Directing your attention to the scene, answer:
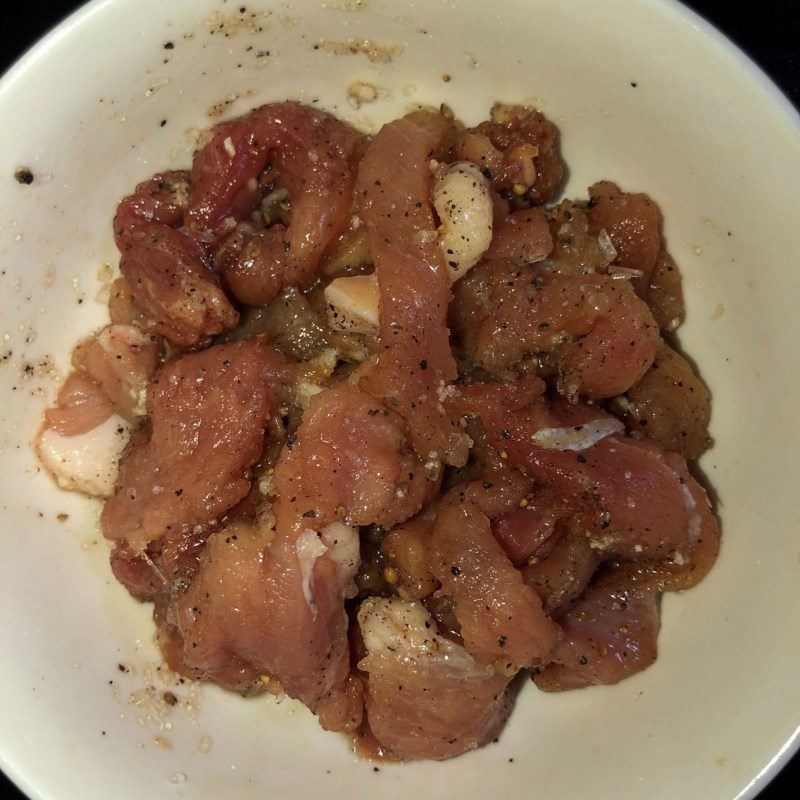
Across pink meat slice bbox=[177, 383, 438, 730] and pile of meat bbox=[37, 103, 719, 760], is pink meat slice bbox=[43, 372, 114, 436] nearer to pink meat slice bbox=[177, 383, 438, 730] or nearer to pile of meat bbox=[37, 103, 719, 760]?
pile of meat bbox=[37, 103, 719, 760]

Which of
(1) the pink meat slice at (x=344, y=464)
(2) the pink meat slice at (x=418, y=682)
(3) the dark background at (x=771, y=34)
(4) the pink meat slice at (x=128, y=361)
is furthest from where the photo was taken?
(3) the dark background at (x=771, y=34)

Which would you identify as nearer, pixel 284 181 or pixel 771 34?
pixel 284 181

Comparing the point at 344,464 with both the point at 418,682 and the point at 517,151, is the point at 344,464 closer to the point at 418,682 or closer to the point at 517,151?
the point at 418,682

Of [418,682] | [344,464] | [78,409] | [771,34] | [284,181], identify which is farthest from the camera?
[771,34]

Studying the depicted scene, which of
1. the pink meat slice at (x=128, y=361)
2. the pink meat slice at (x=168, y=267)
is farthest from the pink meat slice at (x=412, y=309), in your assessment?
the pink meat slice at (x=128, y=361)

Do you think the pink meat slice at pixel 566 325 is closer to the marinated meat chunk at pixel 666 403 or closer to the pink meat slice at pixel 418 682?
the marinated meat chunk at pixel 666 403

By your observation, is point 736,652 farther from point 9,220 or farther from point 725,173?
point 9,220


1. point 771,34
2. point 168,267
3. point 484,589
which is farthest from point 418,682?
point 771,34
